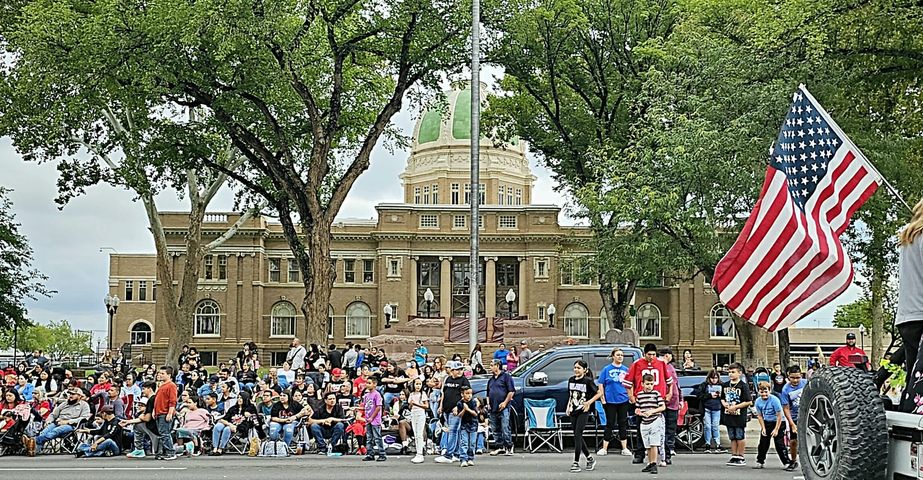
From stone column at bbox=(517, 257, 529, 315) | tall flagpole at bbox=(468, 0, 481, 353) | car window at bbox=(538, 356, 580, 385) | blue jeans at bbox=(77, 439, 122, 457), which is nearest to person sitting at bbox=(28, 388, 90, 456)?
blue jeans at bbox=(77, 439, 122, 457)

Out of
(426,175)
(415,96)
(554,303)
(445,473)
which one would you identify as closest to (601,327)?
(554,303)

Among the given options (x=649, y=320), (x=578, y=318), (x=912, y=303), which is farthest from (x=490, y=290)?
(x=912, y=303)

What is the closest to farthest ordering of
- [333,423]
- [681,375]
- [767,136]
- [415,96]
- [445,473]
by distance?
[445,473] → [333,423] → [681,375] → [767,136] → [415,96]

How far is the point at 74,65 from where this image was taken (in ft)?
88.9

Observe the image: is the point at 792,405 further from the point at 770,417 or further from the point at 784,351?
the point at 784,351

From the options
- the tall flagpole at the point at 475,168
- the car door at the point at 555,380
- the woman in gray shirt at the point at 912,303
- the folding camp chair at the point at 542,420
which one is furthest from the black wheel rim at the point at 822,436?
the tall flagpole at the point at 475,168

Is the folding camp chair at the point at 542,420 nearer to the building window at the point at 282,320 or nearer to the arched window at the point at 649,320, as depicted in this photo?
the arched window at the point at 649,320

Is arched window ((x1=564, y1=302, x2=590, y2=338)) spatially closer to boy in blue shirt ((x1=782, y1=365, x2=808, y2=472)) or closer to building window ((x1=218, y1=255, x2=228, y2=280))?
building window ((x1=218, y1=255, x2=228, y2=280))

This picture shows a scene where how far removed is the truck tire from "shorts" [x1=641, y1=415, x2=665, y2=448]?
27.5ft

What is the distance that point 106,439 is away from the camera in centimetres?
1878

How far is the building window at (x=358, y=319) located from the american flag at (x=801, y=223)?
6830cm

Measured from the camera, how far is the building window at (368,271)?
77000mm

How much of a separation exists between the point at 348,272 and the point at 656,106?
51001mm

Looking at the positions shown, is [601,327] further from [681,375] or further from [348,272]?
[681,375]
